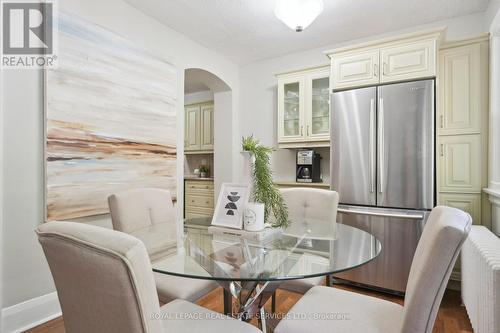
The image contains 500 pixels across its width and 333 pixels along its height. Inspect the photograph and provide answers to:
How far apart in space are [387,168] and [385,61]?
0.99 meters

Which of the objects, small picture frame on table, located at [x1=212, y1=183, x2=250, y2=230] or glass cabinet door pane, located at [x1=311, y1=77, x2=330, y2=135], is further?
glass cabinet door pane, located at [x1=311, y1=77, x2=330, y2=135]

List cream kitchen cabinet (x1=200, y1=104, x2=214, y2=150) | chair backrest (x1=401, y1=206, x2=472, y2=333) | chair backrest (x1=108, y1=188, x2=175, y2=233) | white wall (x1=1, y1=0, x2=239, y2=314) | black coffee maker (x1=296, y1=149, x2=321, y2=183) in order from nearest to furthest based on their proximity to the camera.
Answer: chair backrest (x1=401, y1=206, x2=472, y2=333), chair backrest (x1=108, y1=188, x2=175, y2=233), white wall (x1=1, y1=0, x2=239, y2=314), black coffee maker (x1=296, y1=149, x2=321, y2=183), cream kitchen cabinet (x1=200, y1=104, x2=214, y2=150)

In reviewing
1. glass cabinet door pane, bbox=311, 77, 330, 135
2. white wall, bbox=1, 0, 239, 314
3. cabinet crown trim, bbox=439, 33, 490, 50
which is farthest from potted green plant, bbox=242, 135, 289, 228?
cabinet crown trim, bbox=439, 33, 490, 50

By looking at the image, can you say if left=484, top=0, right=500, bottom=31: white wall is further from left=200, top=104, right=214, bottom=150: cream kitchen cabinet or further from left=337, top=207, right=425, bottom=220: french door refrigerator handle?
left=200, top=104, right=214, bottom=150: cream kitchen cabinet

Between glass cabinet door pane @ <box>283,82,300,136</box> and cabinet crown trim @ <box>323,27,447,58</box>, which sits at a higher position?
cabinet crown trim @ <box>323,27,447,58</box>

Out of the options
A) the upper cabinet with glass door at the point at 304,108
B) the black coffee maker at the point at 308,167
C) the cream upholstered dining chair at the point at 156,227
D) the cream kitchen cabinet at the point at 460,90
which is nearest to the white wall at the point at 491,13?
the cream kitchen cabinet at the point at 460,90

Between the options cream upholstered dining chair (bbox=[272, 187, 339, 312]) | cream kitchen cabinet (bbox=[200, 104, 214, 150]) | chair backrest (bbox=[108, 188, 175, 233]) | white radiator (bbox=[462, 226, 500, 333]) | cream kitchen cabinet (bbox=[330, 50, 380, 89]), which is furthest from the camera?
cream kitchen cabinet (bbox=[200, 104, 214, 150])

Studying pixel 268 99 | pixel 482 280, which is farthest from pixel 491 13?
pixel 268 99

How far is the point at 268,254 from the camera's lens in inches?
51.0

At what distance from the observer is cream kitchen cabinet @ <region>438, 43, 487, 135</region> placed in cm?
247

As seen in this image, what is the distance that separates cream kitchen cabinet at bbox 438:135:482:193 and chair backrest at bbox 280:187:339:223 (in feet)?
4.09

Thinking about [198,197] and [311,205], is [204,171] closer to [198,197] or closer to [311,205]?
[198,197]

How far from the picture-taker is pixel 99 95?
2.25 meters

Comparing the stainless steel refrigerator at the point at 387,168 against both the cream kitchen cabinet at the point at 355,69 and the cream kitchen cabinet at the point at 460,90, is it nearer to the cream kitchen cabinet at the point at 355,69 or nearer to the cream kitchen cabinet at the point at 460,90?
the cream kitchen cabinet at the point at 355,69
